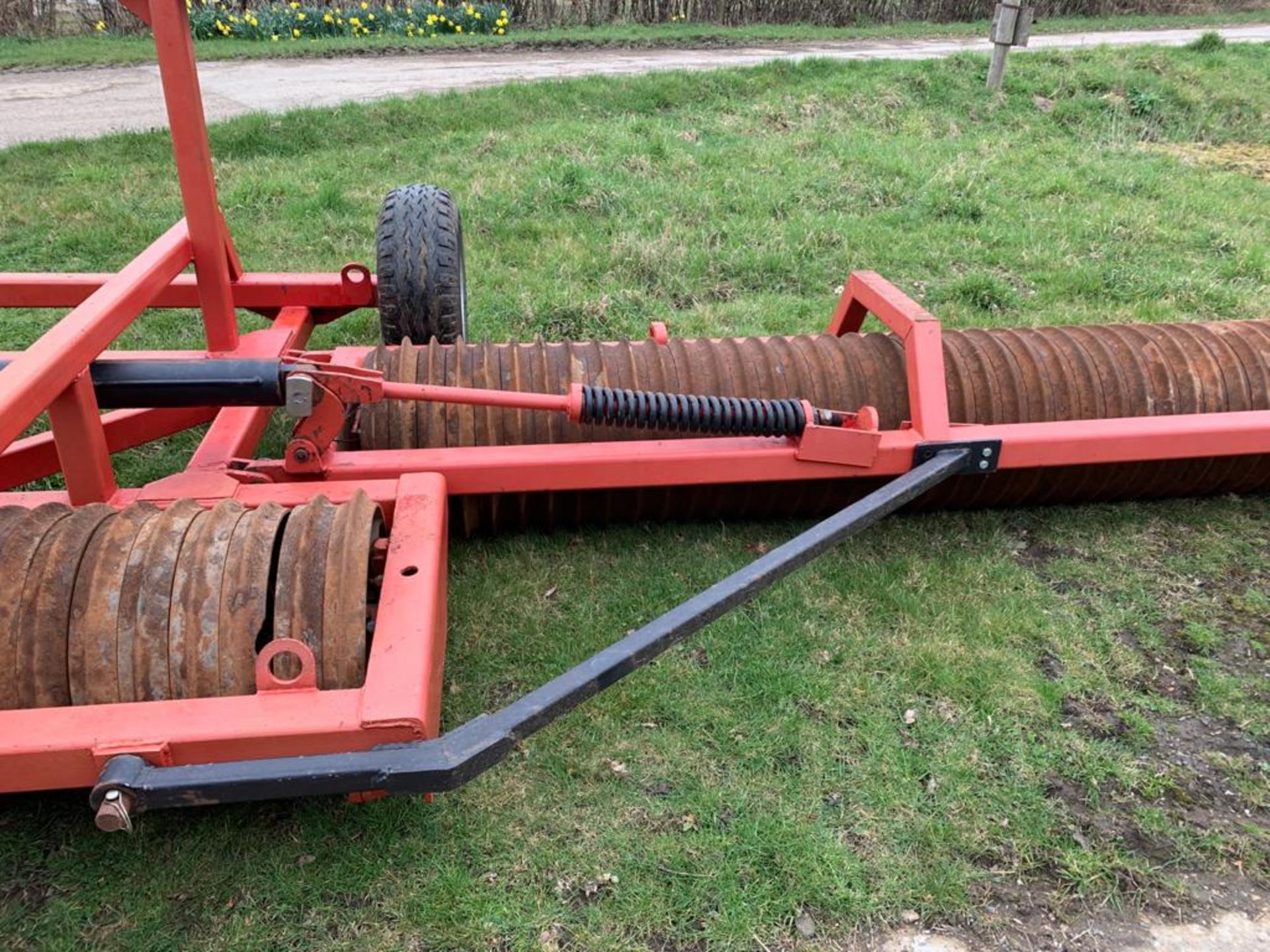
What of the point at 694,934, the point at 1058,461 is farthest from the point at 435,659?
the point at 1058,461

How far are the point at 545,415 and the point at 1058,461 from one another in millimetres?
1512

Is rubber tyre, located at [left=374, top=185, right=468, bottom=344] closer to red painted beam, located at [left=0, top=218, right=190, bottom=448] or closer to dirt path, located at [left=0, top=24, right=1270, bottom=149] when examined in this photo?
red painted beam, located at [left=0, top=218, right=190, bottom=448]

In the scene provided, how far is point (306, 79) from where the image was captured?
34.2 ft

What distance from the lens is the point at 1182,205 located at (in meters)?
6.24

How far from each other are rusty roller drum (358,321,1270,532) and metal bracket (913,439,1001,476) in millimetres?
282

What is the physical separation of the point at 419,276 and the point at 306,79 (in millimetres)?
8198

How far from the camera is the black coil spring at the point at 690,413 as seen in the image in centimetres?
252

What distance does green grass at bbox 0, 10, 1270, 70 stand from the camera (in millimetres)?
11844

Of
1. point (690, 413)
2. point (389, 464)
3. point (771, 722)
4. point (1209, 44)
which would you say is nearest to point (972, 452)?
point (690, 413)

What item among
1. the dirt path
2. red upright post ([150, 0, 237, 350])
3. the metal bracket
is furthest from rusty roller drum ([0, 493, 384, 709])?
the dirt path

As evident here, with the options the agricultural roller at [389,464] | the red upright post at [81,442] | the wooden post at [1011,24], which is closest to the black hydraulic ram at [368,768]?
the agricultural roller at [389,464]

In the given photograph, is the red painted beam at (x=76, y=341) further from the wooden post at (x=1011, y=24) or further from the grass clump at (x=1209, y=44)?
the grass clump at (x=1209, y=44)

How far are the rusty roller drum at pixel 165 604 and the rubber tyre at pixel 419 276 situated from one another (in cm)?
162

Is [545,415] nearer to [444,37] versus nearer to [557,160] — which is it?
[557,160]
